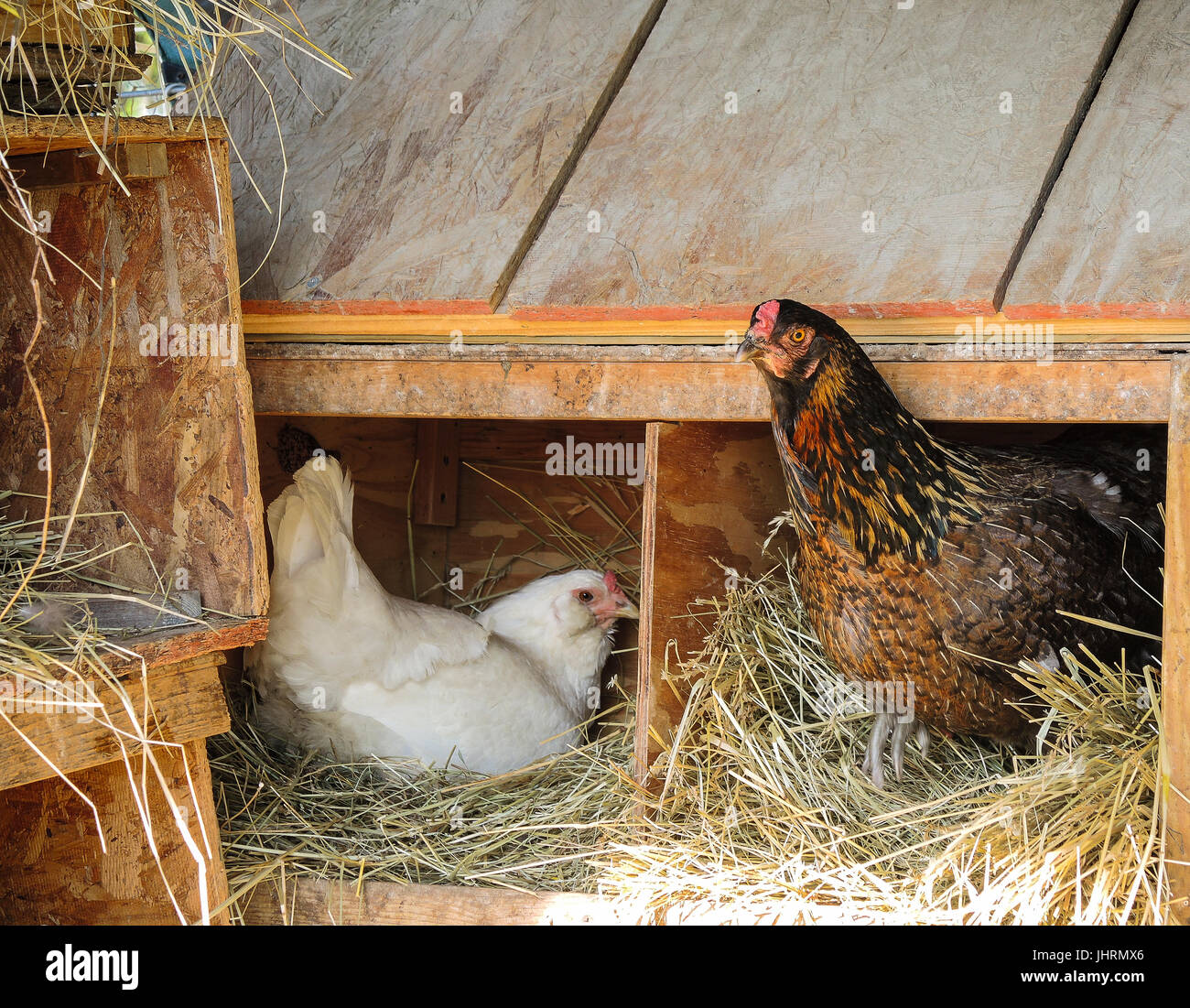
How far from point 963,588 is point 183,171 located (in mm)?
1762

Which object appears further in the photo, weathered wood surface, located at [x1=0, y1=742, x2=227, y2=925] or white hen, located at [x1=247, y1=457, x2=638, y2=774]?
white hen, located at [x1=247, y1=457, x2=638, y2=774]

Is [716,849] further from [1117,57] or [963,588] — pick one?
[1117,57]

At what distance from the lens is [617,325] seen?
231 centimetres

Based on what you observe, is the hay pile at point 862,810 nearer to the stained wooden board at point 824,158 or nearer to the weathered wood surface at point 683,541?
the weathered wood surface at point 683,541

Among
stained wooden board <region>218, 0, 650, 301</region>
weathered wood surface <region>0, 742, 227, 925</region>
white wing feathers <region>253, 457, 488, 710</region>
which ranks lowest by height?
weathered wood surface <region>0, 742, 227, 925</region>

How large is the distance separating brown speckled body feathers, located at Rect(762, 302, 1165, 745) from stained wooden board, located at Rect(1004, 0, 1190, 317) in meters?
0.35

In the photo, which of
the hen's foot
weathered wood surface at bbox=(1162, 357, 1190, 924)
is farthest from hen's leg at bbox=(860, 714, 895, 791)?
weathered wood surface at bbox=(1162, 357, 1190, 924)

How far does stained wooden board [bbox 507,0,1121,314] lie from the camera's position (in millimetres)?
2221

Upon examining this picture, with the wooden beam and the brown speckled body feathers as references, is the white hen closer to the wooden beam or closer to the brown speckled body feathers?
the wooden beam

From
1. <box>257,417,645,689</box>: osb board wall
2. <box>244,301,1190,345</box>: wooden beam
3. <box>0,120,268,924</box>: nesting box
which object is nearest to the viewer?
<box>244,301,1190,345</box>: wooden beam

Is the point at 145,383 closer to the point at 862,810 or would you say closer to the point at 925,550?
the point at 925,550

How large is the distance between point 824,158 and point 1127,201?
619mm

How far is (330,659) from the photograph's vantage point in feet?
8.83

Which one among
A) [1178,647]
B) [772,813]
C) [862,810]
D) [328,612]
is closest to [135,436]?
[328,612]
